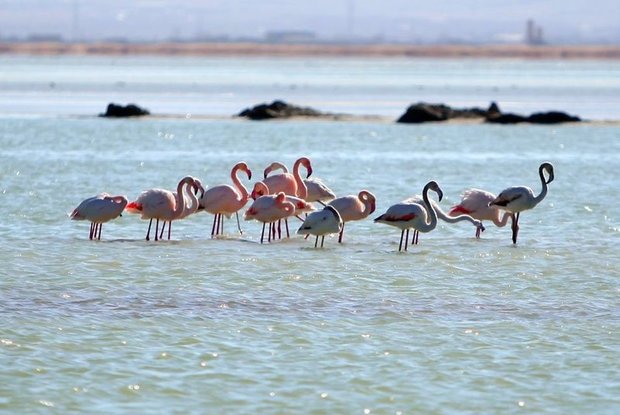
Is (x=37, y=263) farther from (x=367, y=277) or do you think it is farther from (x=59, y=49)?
(x=59, y=49)

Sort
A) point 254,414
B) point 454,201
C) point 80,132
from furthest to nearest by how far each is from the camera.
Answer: point 80,132 < point 454,201 < point 254,414

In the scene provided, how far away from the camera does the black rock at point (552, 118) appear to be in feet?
109

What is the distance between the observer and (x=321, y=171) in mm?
21766

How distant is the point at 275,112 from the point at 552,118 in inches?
277

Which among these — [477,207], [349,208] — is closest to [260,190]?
[349,208]

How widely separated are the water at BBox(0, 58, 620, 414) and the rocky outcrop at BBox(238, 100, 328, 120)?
1523 centimetres

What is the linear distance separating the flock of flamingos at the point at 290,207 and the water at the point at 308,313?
248 millimetres

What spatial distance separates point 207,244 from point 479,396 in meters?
6.22

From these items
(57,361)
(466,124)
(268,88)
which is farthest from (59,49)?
(57,361)

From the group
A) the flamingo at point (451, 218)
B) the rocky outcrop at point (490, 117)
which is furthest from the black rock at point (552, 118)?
the flamingo at point (451, 218)

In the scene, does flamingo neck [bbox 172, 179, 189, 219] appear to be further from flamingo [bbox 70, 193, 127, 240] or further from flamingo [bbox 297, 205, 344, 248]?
flamingo [bbox 297, 205, 344, 248]

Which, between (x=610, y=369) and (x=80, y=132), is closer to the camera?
(x=610, y=369)

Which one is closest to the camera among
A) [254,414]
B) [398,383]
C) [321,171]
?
[254,414]

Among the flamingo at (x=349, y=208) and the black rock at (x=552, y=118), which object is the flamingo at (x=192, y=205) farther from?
the black rock at (x=552, y=118)
